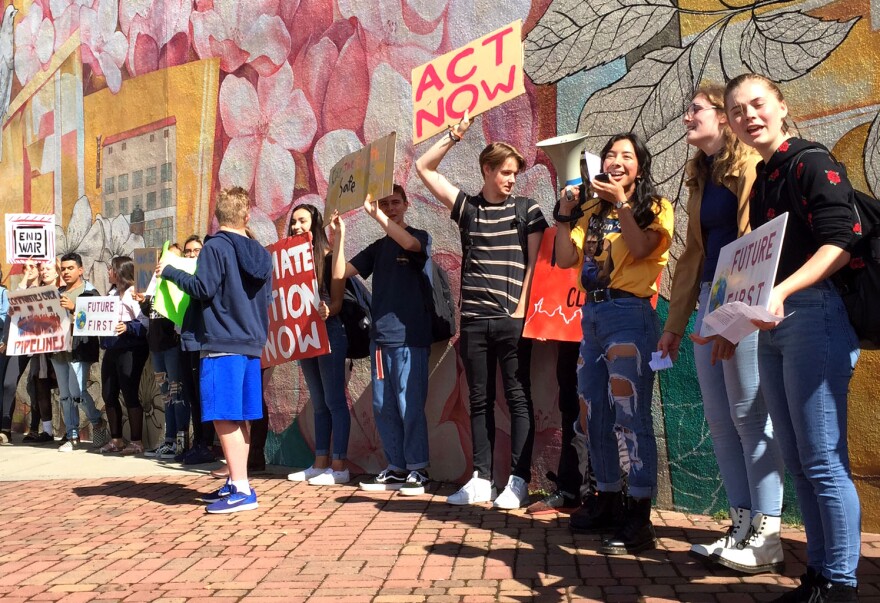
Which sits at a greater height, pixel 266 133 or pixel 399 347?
pixel 266 133

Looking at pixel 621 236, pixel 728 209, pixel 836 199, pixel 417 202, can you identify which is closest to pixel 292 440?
pixel 417 202

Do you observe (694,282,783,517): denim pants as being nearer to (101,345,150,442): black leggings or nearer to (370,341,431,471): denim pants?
(370,341,431,471): denim pants

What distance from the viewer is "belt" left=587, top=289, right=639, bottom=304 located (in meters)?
4.18

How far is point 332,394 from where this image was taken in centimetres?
642

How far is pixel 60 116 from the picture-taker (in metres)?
10.2

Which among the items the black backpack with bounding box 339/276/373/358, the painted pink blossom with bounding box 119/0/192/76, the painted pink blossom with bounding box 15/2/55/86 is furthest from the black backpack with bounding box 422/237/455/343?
the painted pink blossom with bounding box 15/2/55/86

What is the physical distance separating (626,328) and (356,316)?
8.92ft

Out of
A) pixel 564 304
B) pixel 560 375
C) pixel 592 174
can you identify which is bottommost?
pixel 560 375

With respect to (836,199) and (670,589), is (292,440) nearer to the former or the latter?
(670,589)

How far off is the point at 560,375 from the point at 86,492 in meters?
3.51

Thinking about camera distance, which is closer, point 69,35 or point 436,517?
point 436,517

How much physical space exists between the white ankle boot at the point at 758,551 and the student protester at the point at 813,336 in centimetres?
50

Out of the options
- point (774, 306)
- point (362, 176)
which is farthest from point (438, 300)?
point (774, 306)

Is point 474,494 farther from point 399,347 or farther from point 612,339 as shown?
point 612,339
